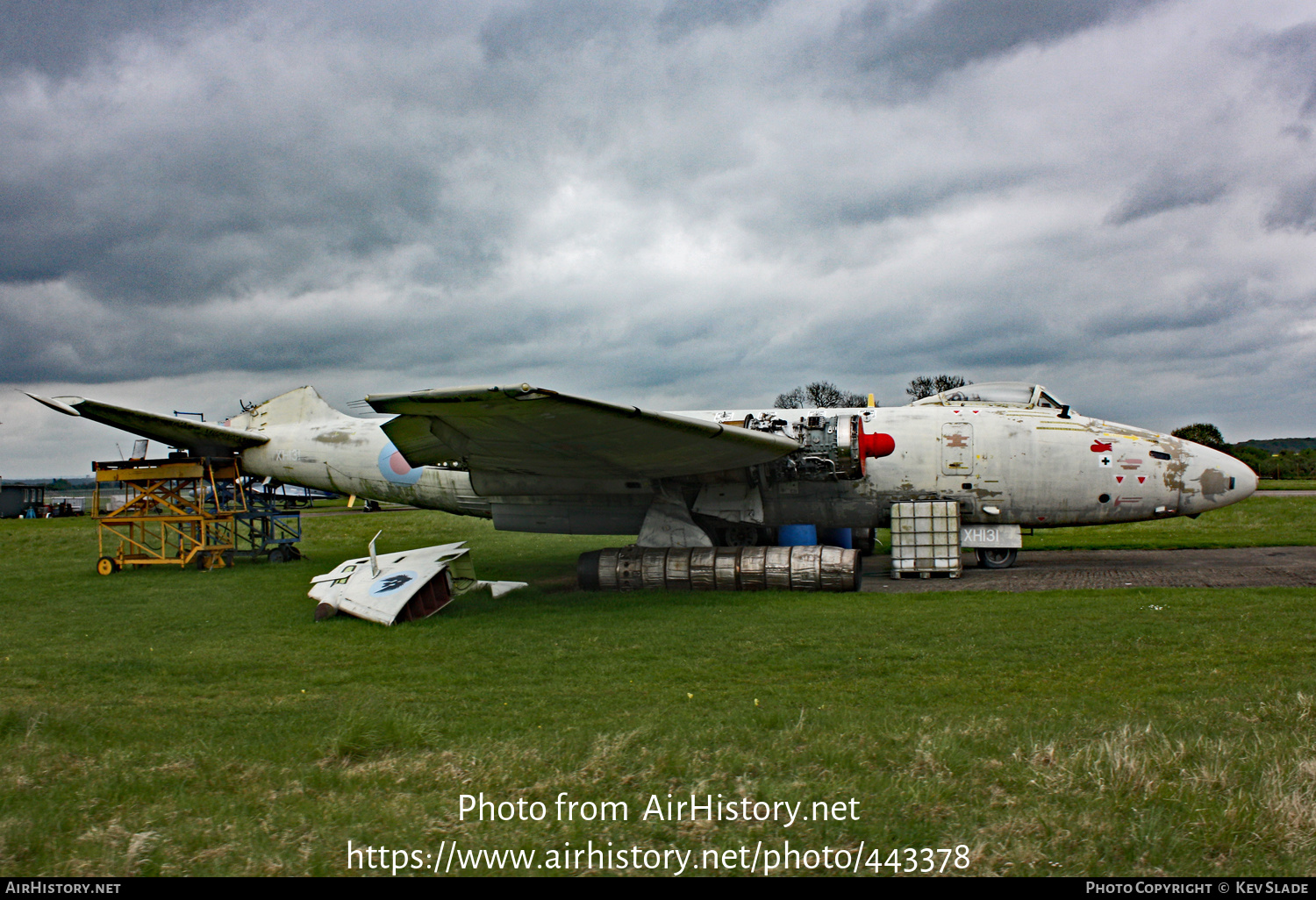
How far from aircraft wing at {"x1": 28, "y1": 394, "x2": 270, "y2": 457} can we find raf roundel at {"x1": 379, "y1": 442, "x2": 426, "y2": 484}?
10.9 ft

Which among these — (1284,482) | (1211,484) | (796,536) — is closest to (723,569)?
(796,536)

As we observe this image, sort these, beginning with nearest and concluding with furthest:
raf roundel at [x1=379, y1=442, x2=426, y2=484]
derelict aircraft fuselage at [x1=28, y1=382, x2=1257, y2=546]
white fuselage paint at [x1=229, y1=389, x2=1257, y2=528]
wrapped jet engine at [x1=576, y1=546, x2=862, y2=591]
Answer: wrapped jet engine at [x1=576, y1=546, x2=862, y2=591]
derelict aircraft fuselage at [x1=28, y1=382, x2=1257, y2=546]
white fuselage paint at [x1=229, y1=389, x2=1257, y2=528]
raf roundel at [x1=379, y1=442, x2=426, y2=484]

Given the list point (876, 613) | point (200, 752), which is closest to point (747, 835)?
point (200, 752)

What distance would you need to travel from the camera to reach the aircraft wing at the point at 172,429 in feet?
51.5

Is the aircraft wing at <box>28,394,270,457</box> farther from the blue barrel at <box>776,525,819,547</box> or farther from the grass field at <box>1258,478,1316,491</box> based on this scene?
the grass field at <box>1258,478,1316,491</box>

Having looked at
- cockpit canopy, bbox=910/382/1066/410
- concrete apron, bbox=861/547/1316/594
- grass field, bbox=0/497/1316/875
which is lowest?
grass field, bbox=0/497/1316/875

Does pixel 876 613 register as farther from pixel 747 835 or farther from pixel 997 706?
pixel 747 835

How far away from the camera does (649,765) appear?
426cm

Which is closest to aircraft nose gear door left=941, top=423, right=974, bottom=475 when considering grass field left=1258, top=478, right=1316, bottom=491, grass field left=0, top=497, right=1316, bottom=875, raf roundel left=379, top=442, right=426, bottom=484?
grass field left=0, top=497, right=1316, bottom=875

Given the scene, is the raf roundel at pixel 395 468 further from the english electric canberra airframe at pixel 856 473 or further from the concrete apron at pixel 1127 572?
the concrete apron at pixel 1127 572

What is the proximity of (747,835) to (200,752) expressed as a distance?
3.41 metres

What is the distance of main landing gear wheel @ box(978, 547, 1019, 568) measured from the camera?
14.2m

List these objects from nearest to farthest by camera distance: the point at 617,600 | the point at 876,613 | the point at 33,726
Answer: the point at 33,726, the point at 876,613, the point at 617,600

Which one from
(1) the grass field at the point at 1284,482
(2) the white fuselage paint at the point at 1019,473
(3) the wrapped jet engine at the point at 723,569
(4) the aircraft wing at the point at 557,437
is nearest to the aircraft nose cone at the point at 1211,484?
(2) the white fuselage paint at the point at 1019,473
